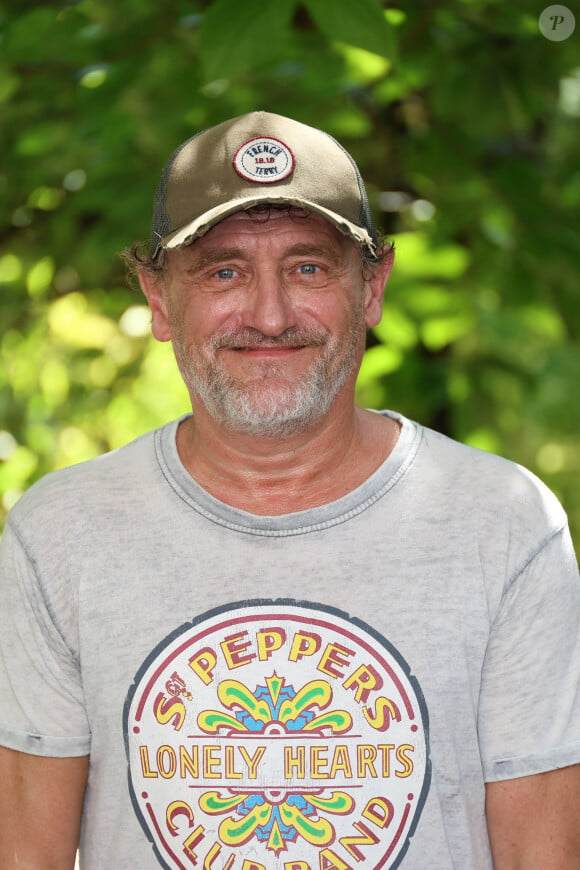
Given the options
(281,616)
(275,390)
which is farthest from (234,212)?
→ (281,616)

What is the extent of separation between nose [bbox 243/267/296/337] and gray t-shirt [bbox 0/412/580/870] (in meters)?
0.30

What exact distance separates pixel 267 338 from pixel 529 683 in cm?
69

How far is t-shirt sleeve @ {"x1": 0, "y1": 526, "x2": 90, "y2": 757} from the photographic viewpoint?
6.10ft

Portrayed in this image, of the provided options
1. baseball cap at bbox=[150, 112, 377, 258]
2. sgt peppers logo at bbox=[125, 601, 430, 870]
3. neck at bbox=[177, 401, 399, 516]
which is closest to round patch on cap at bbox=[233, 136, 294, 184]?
baseball cap at bbox=[150, 112, 377, 258]

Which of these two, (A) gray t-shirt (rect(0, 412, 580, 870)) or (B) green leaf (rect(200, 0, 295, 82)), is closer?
(A) gray t-shirt (rect(0, 412, 580, 870))

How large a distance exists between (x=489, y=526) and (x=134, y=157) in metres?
1.51

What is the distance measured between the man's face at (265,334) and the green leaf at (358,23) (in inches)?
13.1

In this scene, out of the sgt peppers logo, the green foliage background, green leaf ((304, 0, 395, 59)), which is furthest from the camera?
the green foliage background

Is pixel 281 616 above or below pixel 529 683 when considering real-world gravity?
above

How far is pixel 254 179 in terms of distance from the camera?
1876 mm

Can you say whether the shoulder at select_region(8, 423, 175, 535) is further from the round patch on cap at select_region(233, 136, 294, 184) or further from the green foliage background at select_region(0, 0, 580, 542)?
the green foliage background at select_region(0, 0, 580, 542)

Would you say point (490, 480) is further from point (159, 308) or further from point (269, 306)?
point (159, 308)

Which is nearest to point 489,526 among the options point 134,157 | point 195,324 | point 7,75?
point 195,324

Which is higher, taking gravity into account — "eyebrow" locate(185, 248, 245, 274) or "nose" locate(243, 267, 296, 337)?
"eyebrow" locate(185, 248, 245, 274)
